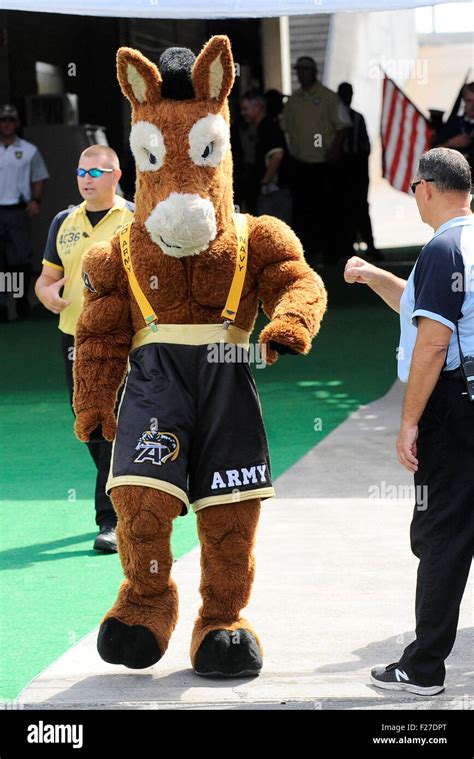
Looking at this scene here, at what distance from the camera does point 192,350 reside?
14.8 feet

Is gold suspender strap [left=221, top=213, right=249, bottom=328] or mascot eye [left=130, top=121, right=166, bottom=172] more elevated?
mascot eye [left=130, top=121, right=166, bottom=172]

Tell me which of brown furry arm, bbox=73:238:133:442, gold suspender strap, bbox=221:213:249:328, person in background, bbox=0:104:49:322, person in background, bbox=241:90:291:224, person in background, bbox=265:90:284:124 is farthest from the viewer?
person in background, bbox=265:90:284:124

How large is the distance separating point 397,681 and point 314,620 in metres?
0.85

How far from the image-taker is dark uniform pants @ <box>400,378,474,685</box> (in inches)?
161

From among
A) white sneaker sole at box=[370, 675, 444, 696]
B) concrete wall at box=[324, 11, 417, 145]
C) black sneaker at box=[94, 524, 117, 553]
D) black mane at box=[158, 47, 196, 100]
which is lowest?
black sneaker at box=[94, 524, 117, 553]

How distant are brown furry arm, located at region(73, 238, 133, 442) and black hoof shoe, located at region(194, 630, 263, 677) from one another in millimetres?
845

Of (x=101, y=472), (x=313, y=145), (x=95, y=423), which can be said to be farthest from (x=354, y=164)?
(x=95, y=423)

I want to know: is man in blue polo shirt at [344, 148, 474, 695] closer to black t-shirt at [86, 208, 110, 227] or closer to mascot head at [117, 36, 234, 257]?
mascot head at [117, 36, 234, 257]

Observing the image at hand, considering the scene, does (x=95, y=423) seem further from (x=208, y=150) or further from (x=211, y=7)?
(x=211, y=7)

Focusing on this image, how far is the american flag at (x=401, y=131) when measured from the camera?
1891 cm

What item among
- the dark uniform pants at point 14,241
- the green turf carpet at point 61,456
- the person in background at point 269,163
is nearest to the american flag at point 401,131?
the person in background at point 269,163

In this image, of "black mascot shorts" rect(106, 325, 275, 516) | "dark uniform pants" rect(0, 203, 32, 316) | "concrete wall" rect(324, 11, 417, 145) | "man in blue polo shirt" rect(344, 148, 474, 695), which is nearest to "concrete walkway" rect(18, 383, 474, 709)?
"man in blue polo shirt" rect(344, 148, 474, 695)

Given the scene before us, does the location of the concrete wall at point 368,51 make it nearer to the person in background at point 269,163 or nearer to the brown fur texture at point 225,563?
the person in background at point 269,163
